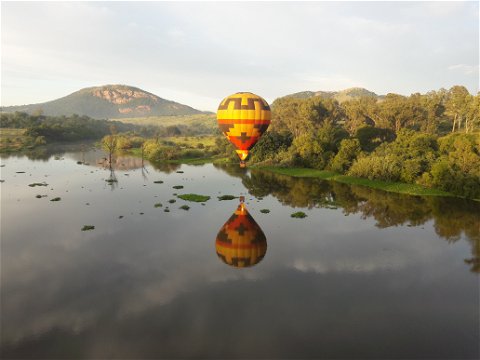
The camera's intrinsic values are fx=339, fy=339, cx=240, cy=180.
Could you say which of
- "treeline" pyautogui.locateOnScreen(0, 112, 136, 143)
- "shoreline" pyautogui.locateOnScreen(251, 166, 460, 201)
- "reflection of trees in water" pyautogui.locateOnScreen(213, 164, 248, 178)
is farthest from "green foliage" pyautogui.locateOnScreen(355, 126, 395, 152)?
"treeline" pyautogui.locateOnScreen(0, 112, 136, 143)

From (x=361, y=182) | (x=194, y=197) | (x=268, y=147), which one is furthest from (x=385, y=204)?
(x=268, y=147)

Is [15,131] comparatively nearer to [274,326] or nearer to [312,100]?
[312,100]

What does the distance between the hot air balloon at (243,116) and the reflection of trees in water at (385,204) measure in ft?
44.7

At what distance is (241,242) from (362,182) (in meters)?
39.1

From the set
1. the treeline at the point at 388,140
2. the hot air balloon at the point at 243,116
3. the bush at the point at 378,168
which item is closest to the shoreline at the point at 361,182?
the bush at the point at 378,168

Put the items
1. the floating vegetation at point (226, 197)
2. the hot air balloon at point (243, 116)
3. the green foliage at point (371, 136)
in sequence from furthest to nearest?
the green foliage at point (371, 136)
the floating vegetation at point (226, 197)
the hot air balloon at point (243, 116)

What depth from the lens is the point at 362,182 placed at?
67812mm

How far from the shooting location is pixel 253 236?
39625mm

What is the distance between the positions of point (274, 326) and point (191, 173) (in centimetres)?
6469

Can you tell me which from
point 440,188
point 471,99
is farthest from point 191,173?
point 471,99

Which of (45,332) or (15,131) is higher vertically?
(15,131)

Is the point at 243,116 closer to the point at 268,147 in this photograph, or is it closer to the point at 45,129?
the point at 268,147

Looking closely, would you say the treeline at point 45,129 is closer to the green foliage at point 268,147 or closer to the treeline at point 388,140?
the green foliage at point 268,147

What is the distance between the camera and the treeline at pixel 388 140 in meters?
60.5
